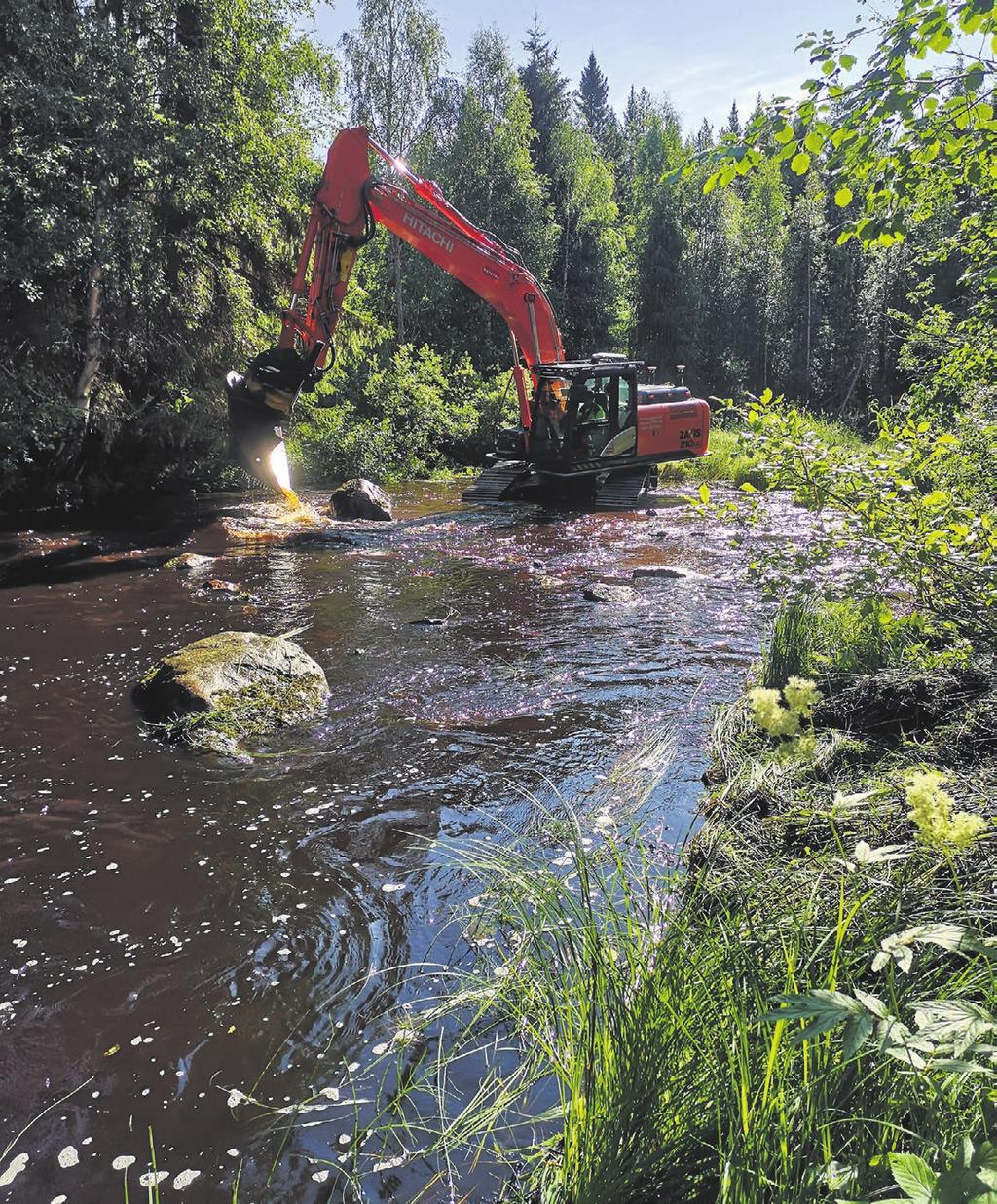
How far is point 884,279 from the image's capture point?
3191cm

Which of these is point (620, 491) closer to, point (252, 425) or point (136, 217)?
point (252, 425)

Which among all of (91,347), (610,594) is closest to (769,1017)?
(610,594)

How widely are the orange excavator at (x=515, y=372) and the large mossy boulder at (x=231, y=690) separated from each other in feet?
17.4

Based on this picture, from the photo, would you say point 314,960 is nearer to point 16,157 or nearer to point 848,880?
point 848,880

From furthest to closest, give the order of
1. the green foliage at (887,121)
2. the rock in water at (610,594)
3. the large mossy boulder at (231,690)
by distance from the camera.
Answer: the rock in water at (610,594) < the large mossy boulder at (231,690) < the green foliage at (887,121)

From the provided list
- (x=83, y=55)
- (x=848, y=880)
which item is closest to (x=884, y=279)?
(x=83, y=55)

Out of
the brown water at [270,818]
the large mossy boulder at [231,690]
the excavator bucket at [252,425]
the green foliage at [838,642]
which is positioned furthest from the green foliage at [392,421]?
the green foliage at [838,642]

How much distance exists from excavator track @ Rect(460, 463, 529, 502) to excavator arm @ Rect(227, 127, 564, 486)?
9.70ft

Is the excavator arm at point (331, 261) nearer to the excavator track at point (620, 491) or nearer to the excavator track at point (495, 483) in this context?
the excavator track at point (495, 483)

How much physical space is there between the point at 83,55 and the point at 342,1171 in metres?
13.0

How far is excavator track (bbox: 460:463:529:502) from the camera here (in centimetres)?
1345

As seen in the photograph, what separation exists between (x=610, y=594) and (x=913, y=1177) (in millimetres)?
7279

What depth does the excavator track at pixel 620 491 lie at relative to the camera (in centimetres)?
1317

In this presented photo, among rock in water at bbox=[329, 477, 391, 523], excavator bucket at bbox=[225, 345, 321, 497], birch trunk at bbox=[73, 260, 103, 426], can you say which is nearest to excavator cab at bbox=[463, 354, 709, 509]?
rock in water at bbox=[329, 477, 391, 523]
